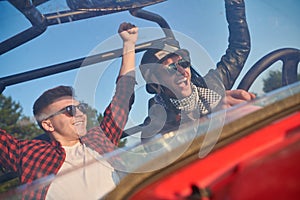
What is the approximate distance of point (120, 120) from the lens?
1.37 m

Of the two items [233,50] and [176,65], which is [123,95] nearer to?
[176,65]

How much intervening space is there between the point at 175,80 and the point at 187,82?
4 centimetres

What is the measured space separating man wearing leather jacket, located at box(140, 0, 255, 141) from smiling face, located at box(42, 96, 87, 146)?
0.26 metres

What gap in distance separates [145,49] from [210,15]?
310 millimetres

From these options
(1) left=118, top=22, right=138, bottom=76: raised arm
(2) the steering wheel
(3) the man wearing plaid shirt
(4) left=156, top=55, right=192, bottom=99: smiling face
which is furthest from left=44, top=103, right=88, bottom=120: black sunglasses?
(2) the steering wheel

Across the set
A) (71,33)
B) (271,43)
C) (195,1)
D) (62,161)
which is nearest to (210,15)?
(195,1)

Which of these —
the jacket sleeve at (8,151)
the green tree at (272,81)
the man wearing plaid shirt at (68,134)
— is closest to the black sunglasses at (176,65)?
the man wearing plaid shirt at (68,134)

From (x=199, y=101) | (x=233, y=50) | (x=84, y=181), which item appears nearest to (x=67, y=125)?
(x=84, y=181)

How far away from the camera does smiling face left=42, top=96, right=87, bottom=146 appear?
1388mm

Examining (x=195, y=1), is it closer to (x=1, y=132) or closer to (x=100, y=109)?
(x=100, y=109)

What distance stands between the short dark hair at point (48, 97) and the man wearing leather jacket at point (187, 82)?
0.30 meters

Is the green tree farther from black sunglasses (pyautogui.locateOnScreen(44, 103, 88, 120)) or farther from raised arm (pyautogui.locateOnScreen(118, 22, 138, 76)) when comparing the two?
black sunglasses (pyautogui.locateOnScreen(44, 103, 88, 120))

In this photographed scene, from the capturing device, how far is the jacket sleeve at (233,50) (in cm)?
141

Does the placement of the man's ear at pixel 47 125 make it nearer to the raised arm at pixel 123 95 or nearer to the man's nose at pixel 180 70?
the raised arm at pixel 123 95
